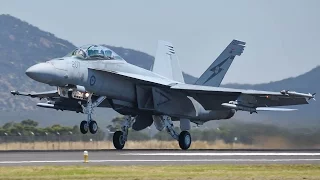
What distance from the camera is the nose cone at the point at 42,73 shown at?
32.0m

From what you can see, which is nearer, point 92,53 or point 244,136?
point 92,53

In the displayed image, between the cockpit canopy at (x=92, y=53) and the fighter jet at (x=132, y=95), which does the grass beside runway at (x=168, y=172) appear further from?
the cockpit canopy at (x=92, y=53)

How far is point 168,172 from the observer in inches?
909

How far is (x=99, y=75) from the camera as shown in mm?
34438

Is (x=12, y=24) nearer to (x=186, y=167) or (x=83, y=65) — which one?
(x=83, y=65)

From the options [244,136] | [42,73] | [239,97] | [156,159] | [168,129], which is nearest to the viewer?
[156,159]

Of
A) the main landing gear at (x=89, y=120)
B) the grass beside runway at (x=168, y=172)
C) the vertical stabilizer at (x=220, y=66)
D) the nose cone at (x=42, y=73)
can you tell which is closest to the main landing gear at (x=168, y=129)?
the main landing gear at (x=89, y=120)

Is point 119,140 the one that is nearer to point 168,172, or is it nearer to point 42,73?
point 42,73

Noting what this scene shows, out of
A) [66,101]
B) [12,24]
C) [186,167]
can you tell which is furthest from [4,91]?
[186,167]

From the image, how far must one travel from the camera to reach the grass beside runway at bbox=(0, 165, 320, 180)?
21750mm

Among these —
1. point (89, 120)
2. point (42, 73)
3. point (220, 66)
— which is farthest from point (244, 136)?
point (42, 73)

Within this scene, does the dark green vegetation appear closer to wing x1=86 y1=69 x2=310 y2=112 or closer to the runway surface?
wing x1=86 y1=69 x2=310 y2=112

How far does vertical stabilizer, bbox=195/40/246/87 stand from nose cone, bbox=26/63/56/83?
10.7 meters

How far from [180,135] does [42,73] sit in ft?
25.5
